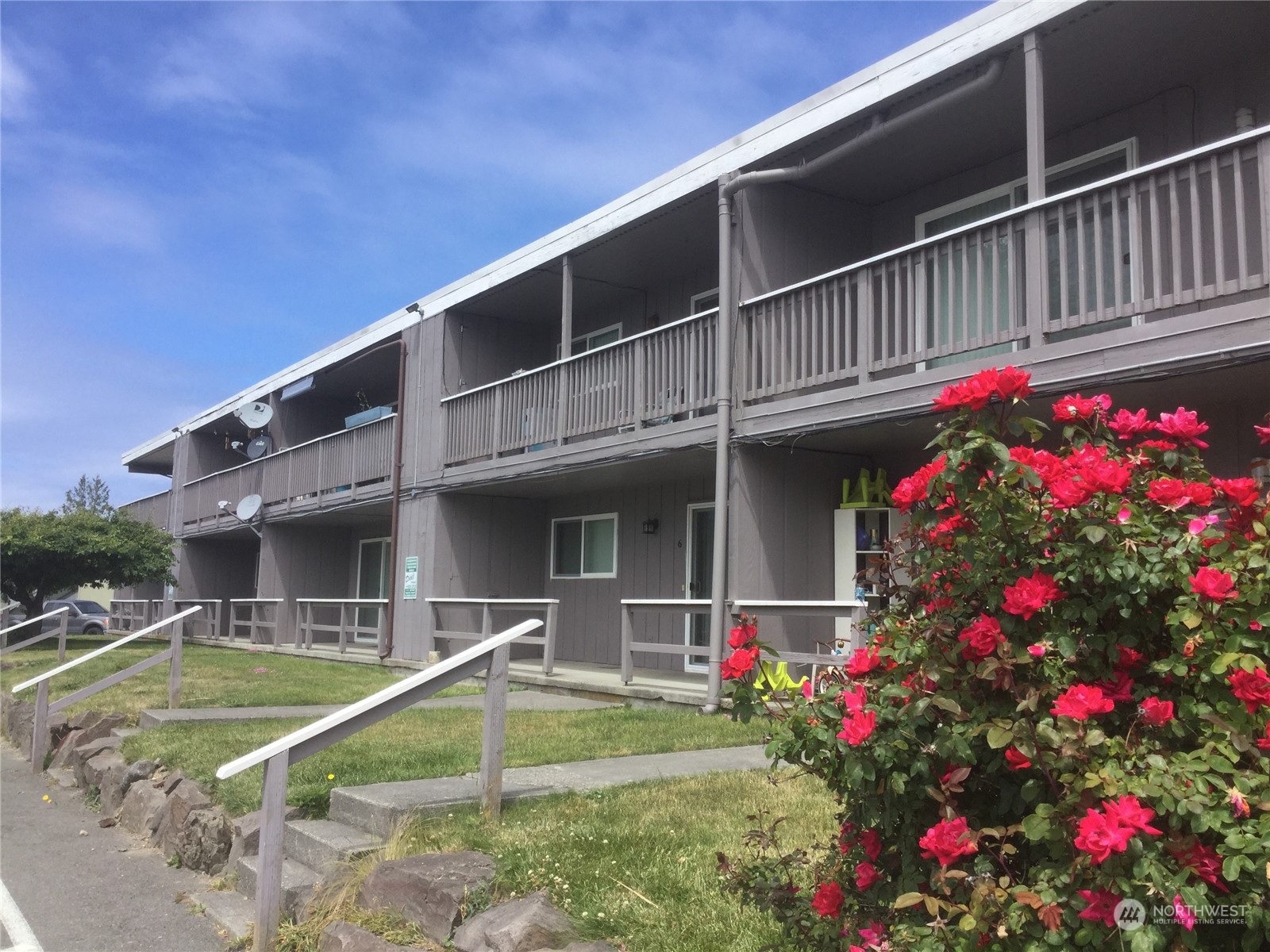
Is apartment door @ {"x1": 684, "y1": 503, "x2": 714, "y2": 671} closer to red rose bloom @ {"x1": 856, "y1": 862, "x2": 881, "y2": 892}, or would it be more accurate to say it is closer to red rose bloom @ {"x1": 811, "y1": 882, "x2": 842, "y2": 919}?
red rose bloom @ {"x1": 811, "y1": 882, "x2": 842, "y2": 919}

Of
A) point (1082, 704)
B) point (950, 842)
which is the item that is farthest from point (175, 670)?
point (1082, 704)

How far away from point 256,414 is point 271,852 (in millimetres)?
17842

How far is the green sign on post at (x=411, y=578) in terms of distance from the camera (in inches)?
607

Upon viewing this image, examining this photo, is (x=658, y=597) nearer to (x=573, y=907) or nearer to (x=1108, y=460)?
(x=573, y=907)

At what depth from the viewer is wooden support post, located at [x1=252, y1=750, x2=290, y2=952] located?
4863mm

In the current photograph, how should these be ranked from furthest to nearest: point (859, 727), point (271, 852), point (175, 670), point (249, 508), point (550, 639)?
point (249, 508), point (550, 639), point (175, 670), point (271, 852), point (859, 727)

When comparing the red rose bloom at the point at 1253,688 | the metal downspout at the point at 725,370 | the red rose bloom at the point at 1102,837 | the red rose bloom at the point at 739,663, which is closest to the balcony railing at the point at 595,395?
the metal downspout at the point at 725,370

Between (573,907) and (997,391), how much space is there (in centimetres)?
264

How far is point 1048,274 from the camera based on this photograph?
26.5 ft

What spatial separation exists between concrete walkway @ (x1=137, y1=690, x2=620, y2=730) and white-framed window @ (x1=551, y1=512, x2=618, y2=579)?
3.40m

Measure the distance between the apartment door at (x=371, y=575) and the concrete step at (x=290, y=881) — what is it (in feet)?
48.6

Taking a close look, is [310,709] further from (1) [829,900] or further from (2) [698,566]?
(1) [829,900]

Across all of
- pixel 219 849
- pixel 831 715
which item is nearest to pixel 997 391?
pixel 831 715

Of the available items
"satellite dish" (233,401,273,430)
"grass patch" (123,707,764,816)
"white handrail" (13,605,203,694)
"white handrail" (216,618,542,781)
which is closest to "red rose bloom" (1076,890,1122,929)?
"white handrail" (216,618,542,781)
